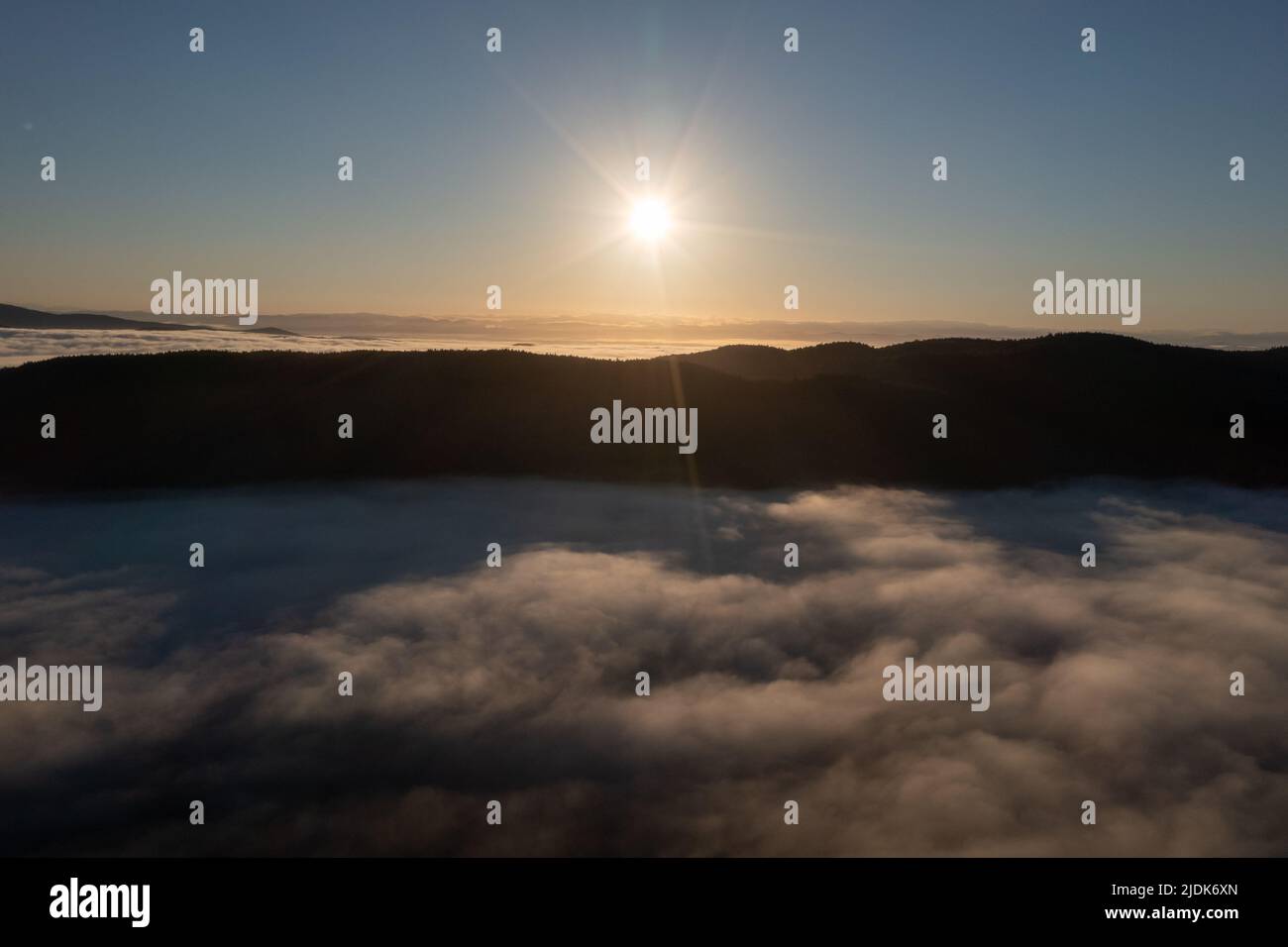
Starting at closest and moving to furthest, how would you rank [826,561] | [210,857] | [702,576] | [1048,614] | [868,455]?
[210,857] → [1048,614] → [702,576] → [826,561] → [868,455]

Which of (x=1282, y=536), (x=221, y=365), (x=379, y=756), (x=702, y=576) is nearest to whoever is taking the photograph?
(x=379, y=756)

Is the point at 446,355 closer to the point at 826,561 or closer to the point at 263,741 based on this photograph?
the point at 826,561

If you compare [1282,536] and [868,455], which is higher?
[868,455]

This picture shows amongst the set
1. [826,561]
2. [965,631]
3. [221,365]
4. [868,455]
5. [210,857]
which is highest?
[221,365]

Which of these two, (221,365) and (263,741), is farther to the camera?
(221,365)

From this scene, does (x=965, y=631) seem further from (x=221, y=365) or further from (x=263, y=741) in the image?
(x=221, y=365)
